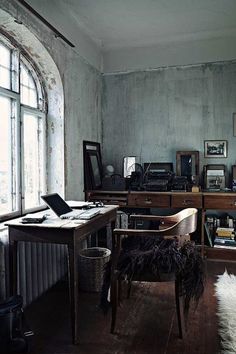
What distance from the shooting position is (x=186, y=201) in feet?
12.3

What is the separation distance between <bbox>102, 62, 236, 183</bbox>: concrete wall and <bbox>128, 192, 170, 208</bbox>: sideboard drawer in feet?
2.44

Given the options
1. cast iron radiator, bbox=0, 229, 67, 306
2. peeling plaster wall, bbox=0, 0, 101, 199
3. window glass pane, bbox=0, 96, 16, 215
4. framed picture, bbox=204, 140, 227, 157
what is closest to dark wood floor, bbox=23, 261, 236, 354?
cast iron radiator, bbox=0, 229, 67, 306

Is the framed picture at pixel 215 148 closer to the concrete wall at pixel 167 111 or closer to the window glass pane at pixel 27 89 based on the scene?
the concrete wall at pixel 167 111

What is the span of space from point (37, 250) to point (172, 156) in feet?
7.94

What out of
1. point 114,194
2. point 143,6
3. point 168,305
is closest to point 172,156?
point 114,194

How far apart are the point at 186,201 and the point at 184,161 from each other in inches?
27.8

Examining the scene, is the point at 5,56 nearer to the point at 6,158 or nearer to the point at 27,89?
the point at 27,89

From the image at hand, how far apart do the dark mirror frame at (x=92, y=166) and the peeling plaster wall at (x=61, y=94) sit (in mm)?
109

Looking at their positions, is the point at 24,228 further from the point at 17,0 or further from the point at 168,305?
the point at 17,0

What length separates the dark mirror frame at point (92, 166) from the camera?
3.98 m

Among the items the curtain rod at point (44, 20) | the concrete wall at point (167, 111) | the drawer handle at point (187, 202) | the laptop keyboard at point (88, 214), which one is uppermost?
the curtain rod at point (44, 20)

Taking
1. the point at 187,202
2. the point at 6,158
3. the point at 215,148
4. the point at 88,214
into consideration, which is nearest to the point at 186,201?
the point at 187,202

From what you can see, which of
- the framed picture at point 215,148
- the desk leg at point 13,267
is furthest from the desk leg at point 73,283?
the framed picture at point 215,148

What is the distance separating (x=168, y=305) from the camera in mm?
2627
